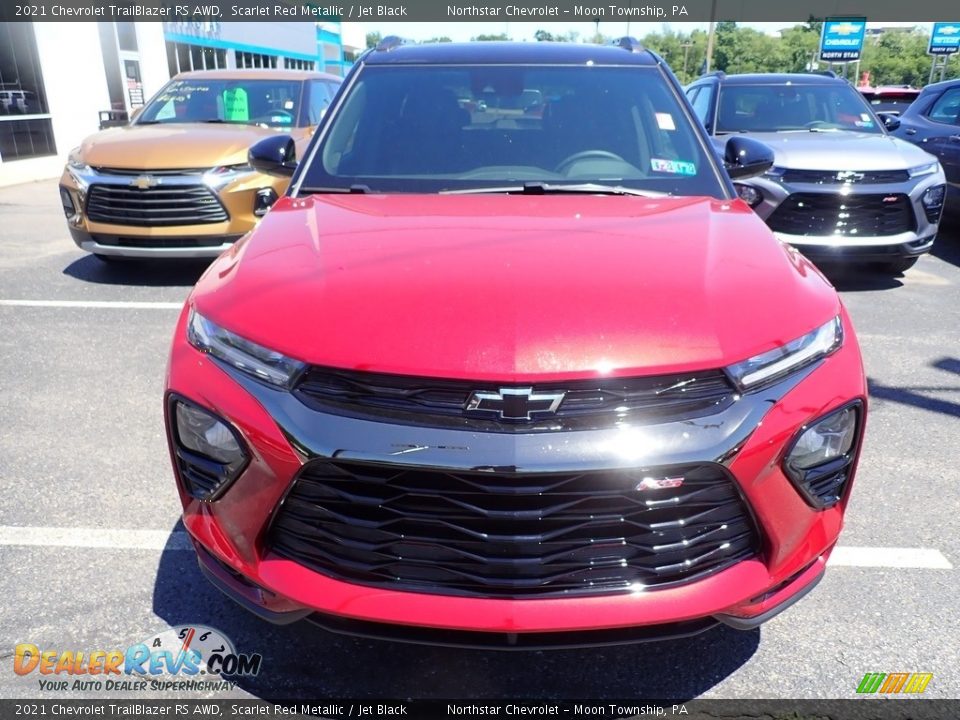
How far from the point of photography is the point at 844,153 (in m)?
6.14

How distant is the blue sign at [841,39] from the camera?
34406 millimetres

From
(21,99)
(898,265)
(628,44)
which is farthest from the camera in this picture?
(21,99)

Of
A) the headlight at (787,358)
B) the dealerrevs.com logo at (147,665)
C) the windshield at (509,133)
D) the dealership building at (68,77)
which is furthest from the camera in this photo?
the dealership building at (68,77)

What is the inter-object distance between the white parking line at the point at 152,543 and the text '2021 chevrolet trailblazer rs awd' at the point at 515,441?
0.91 meters

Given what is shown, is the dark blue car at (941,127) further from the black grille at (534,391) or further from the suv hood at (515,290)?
the black grille at (534,391)

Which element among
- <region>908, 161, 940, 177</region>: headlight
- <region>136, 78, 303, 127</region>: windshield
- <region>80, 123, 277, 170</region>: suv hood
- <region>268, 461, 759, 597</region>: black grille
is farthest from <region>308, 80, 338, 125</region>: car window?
<region>268, 461, 759, 597</region>: black grille

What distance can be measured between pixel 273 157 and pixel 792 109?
5.81 metres

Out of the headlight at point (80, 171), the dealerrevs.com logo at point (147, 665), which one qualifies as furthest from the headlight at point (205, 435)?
the headlight at point (80, 171)

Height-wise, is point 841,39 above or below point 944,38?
below

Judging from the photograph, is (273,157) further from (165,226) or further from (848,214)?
(848,214)

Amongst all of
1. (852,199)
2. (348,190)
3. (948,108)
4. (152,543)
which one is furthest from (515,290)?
(948,108)

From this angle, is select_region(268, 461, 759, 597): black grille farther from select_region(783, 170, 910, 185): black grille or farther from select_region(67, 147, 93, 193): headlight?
select_region(67, 147, 93, 193): headlight

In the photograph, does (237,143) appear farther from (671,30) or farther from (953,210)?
(671,30)

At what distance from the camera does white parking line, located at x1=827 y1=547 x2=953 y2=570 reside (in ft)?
8.86
